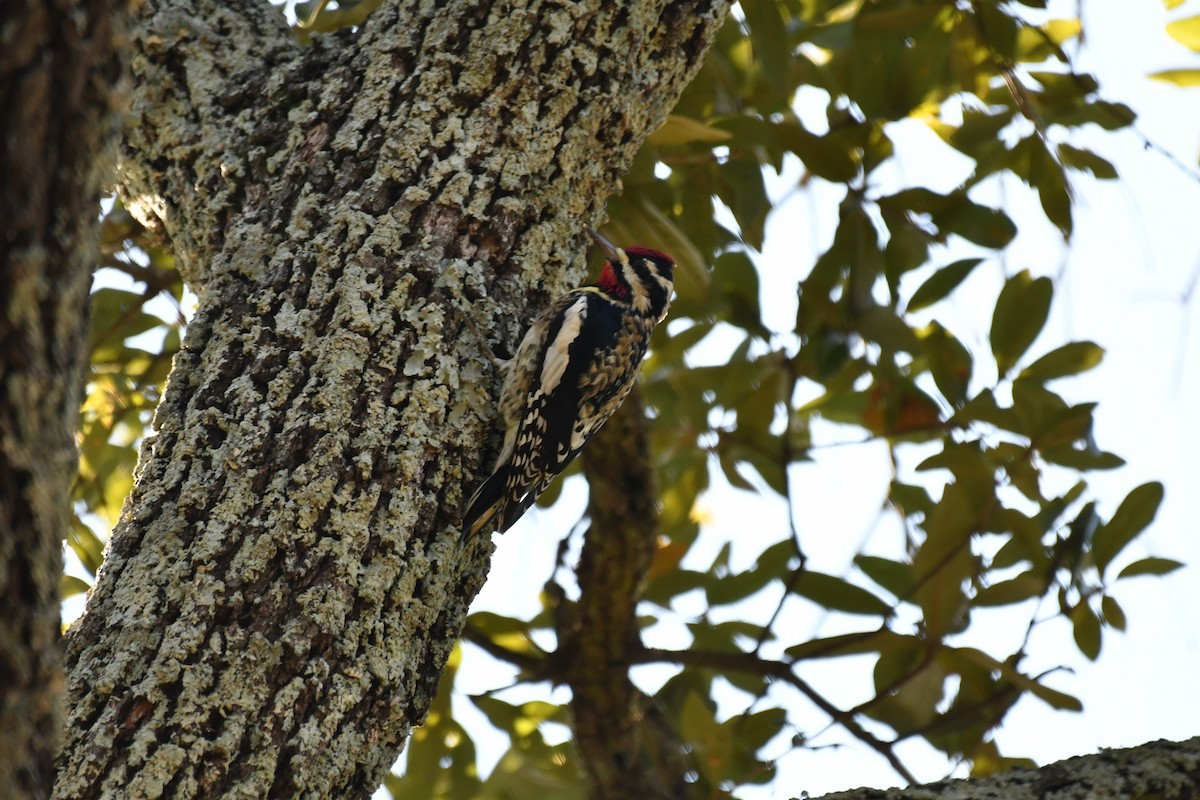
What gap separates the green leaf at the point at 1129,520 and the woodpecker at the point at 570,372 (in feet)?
4.54

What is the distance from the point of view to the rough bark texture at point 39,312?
90cm

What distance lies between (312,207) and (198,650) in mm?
999

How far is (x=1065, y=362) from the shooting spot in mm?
3346

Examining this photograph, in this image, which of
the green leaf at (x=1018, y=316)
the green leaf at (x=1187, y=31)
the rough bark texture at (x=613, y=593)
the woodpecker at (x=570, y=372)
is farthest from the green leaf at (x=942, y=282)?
the rough bark texture at (x=613, y=593)

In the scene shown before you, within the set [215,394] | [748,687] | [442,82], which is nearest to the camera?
[215,394]

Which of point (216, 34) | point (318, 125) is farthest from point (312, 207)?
point (216, 34)

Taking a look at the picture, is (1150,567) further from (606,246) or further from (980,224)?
(606,246)

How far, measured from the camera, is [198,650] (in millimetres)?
1841

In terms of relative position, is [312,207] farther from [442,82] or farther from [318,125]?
[442,82]

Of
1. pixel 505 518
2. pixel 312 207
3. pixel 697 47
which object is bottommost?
pixel 505 518

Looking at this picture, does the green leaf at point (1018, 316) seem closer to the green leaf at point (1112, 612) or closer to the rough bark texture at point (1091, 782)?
the green leaf at point (1112, 612)

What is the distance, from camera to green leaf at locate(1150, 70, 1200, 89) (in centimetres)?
355

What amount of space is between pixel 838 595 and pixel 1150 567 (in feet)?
2.80

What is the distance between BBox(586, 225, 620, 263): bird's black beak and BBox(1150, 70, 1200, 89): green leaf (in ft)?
5.90
